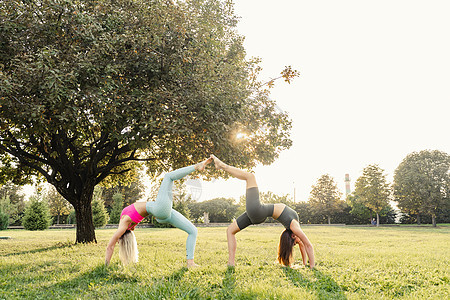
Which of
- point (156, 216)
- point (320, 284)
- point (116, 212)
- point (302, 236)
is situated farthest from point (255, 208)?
point (116, 212)

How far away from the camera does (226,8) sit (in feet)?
49.5

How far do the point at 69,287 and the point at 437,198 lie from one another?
164 feet

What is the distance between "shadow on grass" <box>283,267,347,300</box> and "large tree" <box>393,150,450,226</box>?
4589 cm

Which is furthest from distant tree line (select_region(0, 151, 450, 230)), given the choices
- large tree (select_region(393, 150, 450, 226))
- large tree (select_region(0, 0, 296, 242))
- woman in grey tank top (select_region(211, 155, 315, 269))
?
woman in grey tank top (select_region(211, 155, 315, 269))

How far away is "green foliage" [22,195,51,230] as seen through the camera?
30125mm

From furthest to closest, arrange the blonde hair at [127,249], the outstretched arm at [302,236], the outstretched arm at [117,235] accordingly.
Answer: the blonde hair at [127,249] → the outstretched arm at [117,235] → the outstretched arm at [302,236]

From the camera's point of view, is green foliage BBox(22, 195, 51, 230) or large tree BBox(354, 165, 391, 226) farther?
large tree BBox(354, 165, 391, 226)

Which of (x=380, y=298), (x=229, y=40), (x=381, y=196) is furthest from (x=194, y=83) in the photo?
(x=381, y=196)

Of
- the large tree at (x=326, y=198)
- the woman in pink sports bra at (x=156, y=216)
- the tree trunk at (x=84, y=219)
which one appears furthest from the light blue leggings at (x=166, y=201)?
the large tree at (x=326, y=198)

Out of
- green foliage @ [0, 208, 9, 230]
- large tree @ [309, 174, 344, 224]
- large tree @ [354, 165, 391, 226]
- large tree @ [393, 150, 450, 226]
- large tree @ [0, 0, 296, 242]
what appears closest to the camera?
large tree @ [0, 0, 296, 242]

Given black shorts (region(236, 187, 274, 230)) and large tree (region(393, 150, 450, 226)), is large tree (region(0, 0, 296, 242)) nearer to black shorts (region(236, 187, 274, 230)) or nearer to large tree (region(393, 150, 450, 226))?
black shorts (region(236, 187, 274, 230))

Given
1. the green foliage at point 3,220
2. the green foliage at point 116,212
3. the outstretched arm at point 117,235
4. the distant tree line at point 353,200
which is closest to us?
the outstretched arm at point 117,235

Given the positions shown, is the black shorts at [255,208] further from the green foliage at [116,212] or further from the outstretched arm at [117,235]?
the green foliage at [116,212]

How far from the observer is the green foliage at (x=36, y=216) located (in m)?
30.1
